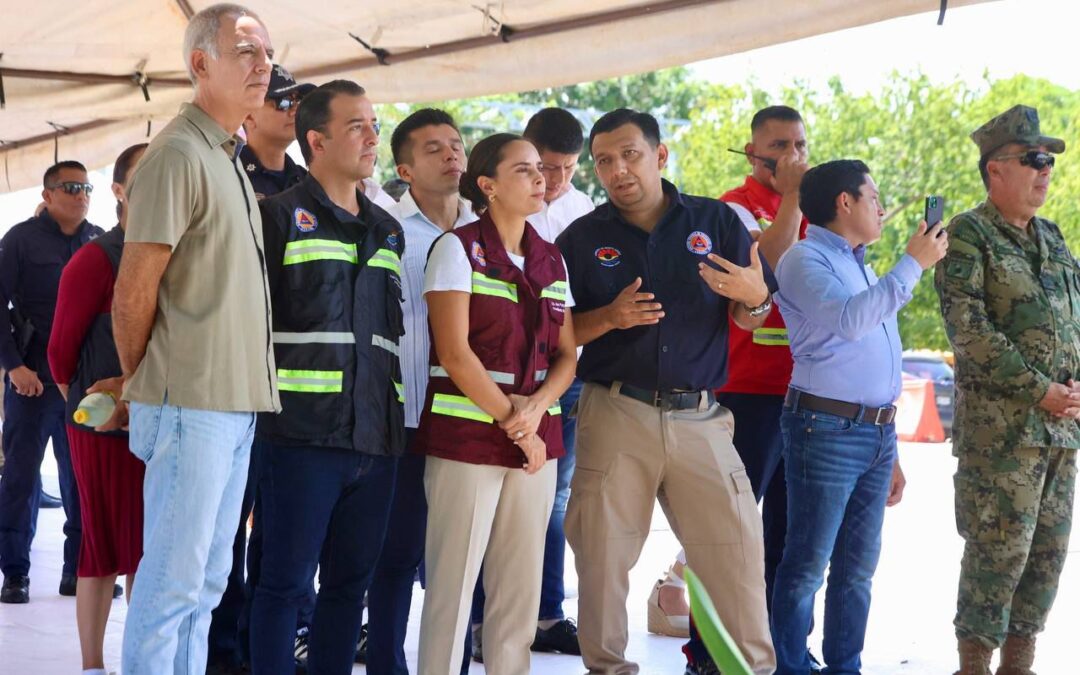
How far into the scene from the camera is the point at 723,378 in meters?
4.09

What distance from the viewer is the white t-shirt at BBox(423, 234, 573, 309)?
3627mm

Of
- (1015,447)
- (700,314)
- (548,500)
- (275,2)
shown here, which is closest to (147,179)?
(548,500)

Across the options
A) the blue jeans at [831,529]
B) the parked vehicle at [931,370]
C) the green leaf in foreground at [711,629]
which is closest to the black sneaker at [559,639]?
the blue jeans at [831,529]

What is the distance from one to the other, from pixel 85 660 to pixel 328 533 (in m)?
1.14

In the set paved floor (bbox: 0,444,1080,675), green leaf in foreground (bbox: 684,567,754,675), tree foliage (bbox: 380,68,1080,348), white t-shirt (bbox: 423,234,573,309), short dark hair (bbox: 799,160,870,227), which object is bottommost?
paved floor (bbox: 0,444,1080,675)

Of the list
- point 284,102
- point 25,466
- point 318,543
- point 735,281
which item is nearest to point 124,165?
point 284,102

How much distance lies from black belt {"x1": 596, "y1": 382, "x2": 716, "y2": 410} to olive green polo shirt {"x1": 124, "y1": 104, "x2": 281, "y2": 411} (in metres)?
1.31

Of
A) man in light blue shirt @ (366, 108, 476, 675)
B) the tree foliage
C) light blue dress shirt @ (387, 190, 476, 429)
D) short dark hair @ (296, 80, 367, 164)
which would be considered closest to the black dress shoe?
man in light blue shirt @ (366, 108, 476, 675)

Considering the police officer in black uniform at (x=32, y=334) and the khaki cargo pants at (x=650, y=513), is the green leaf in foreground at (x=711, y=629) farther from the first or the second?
the police officer in black uniform at (x=32, y=334)

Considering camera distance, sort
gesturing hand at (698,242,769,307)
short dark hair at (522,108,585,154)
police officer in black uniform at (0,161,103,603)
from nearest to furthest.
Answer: gesturing hand at (698,242,769,307) → short dark hair at (522,108,585,154) → police officer in black uniform at (0,161,103,603)

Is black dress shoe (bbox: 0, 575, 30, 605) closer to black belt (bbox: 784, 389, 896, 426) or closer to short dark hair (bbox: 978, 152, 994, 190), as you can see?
black belt (bbox: 784, 389, 896, 426)

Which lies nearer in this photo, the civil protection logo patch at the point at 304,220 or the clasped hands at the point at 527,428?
the civil protection logo patch at the point at 304,220

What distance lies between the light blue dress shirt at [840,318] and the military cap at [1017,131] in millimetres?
702

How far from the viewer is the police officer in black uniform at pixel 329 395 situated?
11.3 ft
